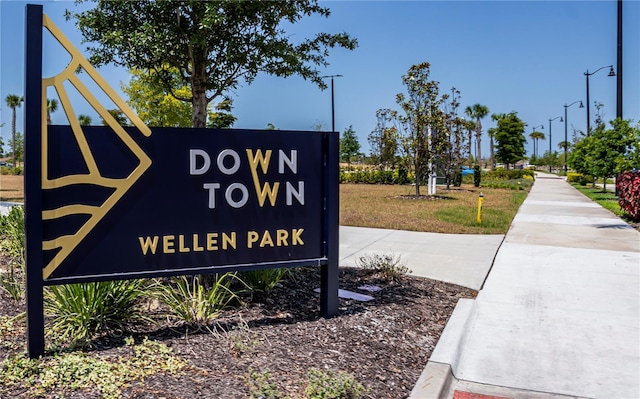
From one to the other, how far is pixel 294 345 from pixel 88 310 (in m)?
1.58

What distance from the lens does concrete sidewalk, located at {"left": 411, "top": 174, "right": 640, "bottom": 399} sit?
3.76 metres

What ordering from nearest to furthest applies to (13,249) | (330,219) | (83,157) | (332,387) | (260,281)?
(332,387) < (83,157) < (330,219) < (260,281) < (13,249)

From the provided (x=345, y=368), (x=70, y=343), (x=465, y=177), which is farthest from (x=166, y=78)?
(x=465, y=177)

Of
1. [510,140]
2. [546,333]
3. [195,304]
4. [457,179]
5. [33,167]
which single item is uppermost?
[510,140]

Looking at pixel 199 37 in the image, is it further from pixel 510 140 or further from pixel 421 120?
pixel 510 140

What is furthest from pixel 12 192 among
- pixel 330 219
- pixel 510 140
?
pixel 510 140

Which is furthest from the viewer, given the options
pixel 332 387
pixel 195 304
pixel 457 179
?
pixel 457 179

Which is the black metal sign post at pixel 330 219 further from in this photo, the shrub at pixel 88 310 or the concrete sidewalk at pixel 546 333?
the shrub at pixel 88 310

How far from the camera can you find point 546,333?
4.86 m

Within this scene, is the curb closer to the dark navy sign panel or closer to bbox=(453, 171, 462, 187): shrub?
the dark navy sign panel

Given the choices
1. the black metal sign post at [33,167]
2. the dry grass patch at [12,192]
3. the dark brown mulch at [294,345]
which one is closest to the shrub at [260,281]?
the dark brown mulch at [294,345]

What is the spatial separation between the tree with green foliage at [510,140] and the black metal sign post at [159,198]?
219ft

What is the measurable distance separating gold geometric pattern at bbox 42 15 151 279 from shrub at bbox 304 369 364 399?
1.88 m

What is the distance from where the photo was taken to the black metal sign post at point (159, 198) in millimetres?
3439
